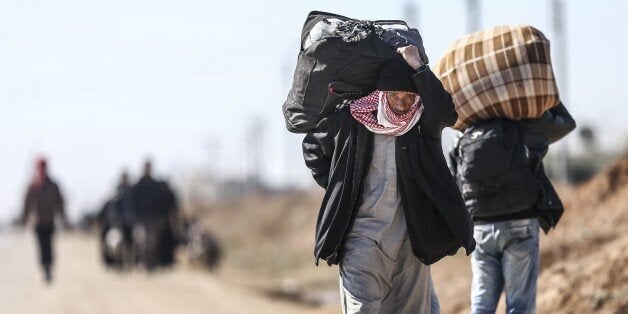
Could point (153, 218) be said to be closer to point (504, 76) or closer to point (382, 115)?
point (504, 76)

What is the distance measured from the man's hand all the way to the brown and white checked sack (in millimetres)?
1190

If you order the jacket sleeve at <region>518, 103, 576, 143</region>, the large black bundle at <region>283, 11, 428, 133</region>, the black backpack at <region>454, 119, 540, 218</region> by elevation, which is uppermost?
the large black bundle at <region>283, 11, 428, 133</region>

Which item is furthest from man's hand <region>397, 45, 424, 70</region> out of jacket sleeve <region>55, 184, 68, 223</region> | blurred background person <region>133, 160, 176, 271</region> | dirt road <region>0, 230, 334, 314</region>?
blurred background person <region>133, 160, 176, 271</region>

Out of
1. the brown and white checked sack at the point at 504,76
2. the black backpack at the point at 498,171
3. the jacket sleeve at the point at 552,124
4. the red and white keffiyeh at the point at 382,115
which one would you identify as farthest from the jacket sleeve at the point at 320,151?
the jacket sleeve at the point at 552,124

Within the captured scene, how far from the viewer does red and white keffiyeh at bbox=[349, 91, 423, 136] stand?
5.86 m

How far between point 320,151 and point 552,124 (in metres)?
1.71

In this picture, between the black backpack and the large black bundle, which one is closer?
the large black bundle

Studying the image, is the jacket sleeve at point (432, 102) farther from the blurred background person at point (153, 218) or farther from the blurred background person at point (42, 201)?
the blurred background person at point (153, 218)

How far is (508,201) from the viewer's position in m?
6.90

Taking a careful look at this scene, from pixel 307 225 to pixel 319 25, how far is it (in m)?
50.2

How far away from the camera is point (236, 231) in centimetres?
6731

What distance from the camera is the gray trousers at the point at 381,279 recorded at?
19.2ft

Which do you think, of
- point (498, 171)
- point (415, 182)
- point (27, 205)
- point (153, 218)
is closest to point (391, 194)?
point (415, 182)

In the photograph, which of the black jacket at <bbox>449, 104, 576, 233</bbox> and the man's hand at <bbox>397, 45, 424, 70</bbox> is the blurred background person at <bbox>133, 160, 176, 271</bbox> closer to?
the black jacket at <bbox>449, 104, 576, 233</bbox>
